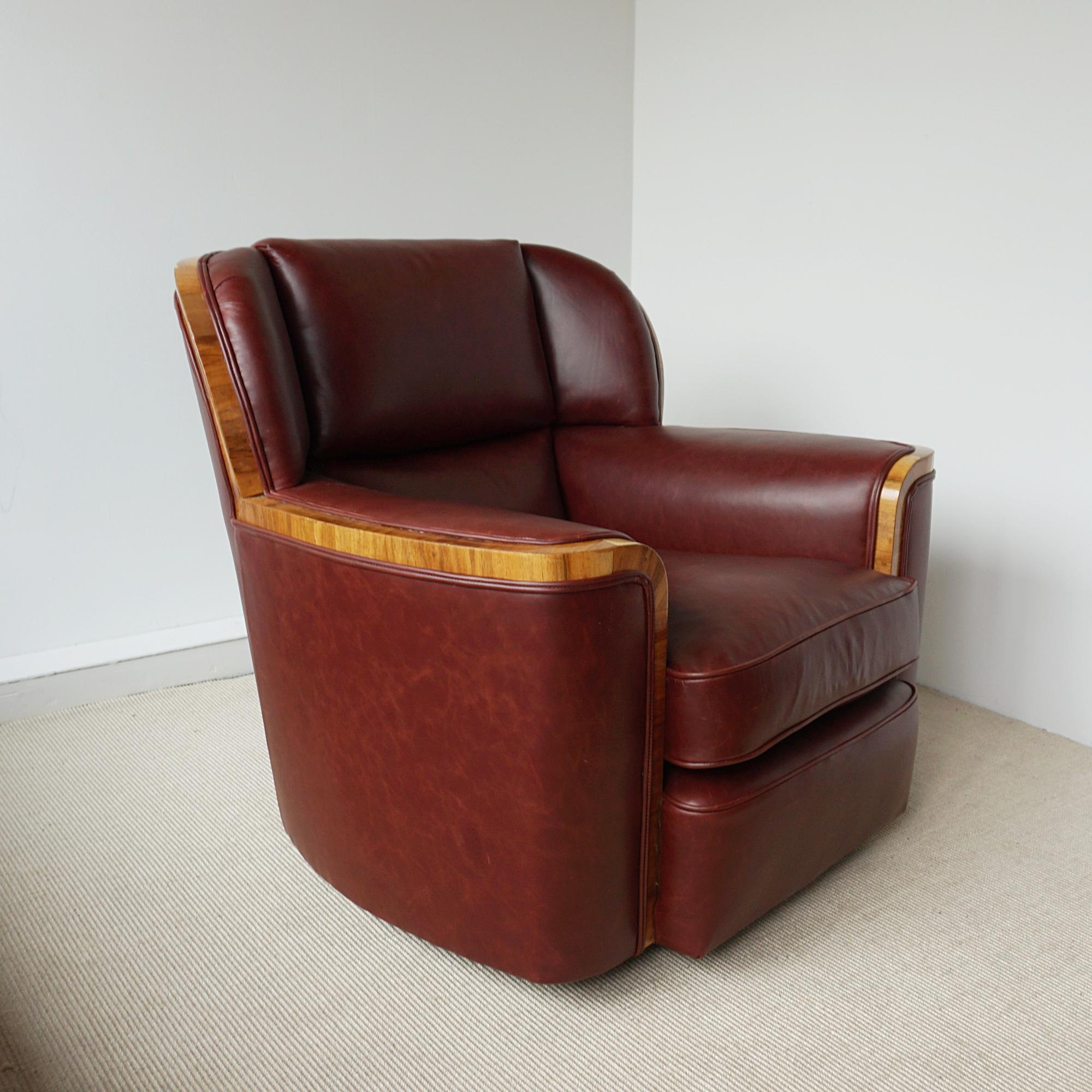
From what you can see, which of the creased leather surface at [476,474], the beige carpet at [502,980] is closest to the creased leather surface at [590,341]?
the creased leather surface at [476,474]

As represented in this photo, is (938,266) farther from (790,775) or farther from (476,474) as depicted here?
(790,775)

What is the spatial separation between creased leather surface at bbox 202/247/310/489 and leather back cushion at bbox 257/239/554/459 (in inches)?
4.1

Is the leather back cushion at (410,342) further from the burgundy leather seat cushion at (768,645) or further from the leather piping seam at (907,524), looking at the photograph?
the leather piping seam at (907,524)

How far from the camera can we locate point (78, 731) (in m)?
2.09

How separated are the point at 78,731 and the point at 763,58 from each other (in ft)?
7.21

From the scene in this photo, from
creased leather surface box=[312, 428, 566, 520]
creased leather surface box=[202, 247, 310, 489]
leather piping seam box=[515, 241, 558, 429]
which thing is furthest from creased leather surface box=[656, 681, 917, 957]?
leather piping seam box=[515, 241, 558, 429]

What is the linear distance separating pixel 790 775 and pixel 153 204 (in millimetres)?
1775

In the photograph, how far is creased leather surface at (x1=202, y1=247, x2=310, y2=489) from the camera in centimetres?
138

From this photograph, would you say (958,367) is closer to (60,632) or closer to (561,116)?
(561,116)

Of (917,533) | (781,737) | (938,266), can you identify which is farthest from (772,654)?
(938,266)

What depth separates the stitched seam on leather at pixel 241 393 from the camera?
138 centimetres

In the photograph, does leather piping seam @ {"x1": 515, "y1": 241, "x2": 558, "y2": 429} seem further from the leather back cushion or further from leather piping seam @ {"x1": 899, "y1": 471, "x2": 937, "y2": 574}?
leather piping seam @ {"x1": 899, "y1": 471, "x2": 937, "y2": 574}

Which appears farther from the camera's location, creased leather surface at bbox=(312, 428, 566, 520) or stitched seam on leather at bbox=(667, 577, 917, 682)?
creased leather surface at bbox=(312, 428, 566, 520)

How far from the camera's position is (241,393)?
138cm
